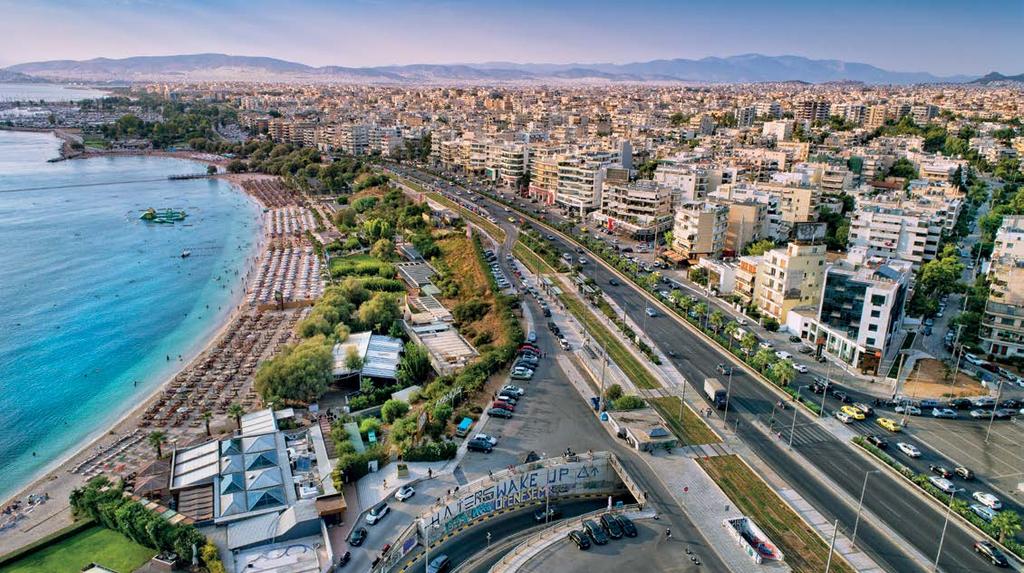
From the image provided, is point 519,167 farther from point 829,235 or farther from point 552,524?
point 552,524

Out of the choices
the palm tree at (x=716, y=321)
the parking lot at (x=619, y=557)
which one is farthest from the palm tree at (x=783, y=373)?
the parking lot at (x=619, y=557)

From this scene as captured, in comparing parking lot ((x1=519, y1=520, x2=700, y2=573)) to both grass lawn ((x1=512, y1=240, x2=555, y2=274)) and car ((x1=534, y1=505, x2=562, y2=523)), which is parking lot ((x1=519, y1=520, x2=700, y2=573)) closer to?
car ((x1=534, y1=505, x2=562, y2=523))

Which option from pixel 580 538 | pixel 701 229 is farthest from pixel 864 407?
pixel 701 229

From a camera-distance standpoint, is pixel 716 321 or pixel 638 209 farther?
pixel 638 209

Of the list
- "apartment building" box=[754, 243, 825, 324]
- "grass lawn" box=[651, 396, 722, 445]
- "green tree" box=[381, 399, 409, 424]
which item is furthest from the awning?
"apartment building" box=[754, 243, 825, 324]

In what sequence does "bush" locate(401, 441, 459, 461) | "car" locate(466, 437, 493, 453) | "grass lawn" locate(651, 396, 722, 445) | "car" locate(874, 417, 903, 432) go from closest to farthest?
"bush" locate(401, 441, 459, 461), "car" locate(466, 437, 493, 453), "grass lawn" locate(651, 396, 722, 445), "car" locate(874, 417, 903, 432)

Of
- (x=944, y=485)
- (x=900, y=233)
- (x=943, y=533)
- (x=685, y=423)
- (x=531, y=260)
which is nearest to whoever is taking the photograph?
(x=943, y=533)

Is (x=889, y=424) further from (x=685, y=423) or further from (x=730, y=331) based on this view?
(x=730, y=331)
